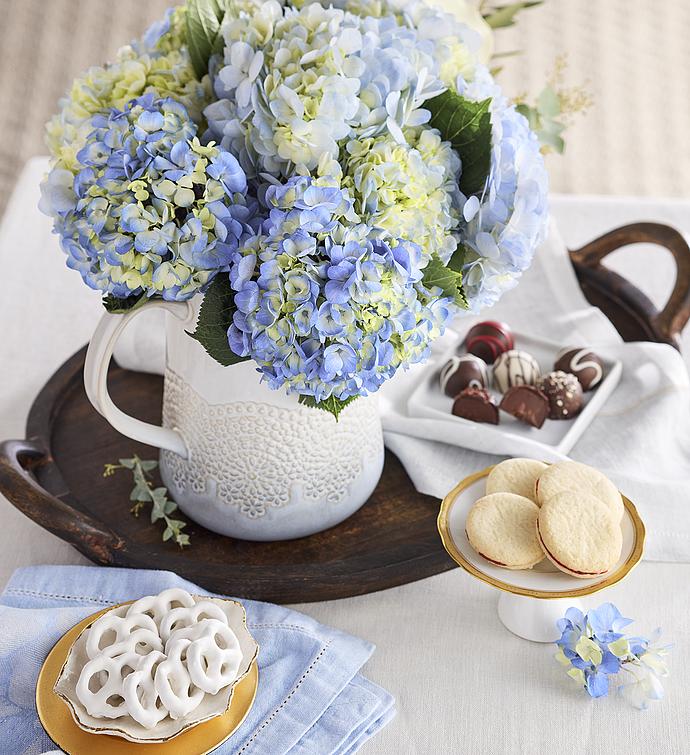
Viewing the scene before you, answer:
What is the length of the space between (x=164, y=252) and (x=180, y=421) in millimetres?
232

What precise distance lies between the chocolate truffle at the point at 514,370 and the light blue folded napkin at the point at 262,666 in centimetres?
37

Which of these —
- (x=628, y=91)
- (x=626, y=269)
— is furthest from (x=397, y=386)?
(x=628, y=91)

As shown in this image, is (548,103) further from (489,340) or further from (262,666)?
(262,666)

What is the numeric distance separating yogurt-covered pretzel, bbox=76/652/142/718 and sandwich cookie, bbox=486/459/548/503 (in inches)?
12.5

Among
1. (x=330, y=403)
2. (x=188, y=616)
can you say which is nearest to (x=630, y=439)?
(x=330, y=403)

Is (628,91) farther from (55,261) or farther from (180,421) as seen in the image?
(180,421)

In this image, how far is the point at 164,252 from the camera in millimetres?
683

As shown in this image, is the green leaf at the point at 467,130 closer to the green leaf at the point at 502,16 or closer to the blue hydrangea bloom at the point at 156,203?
the blue hydrangea bloom at the point at 156,203

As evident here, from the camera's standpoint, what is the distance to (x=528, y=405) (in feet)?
3.31

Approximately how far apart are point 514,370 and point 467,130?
0.36 metres

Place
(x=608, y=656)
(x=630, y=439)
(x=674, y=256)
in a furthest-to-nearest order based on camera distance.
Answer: (x=674, y=256)
(x=630, y=439)
(x=608, y=656)

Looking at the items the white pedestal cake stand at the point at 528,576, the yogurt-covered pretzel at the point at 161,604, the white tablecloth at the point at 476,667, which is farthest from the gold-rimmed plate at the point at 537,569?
the yogurt-covered pretzel at the point at 161,604

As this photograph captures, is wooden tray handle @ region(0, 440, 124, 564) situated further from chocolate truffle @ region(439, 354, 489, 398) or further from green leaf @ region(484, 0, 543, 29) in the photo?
green leaf @ region(484, 0, 543, 29)

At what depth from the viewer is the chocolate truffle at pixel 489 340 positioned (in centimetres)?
110
